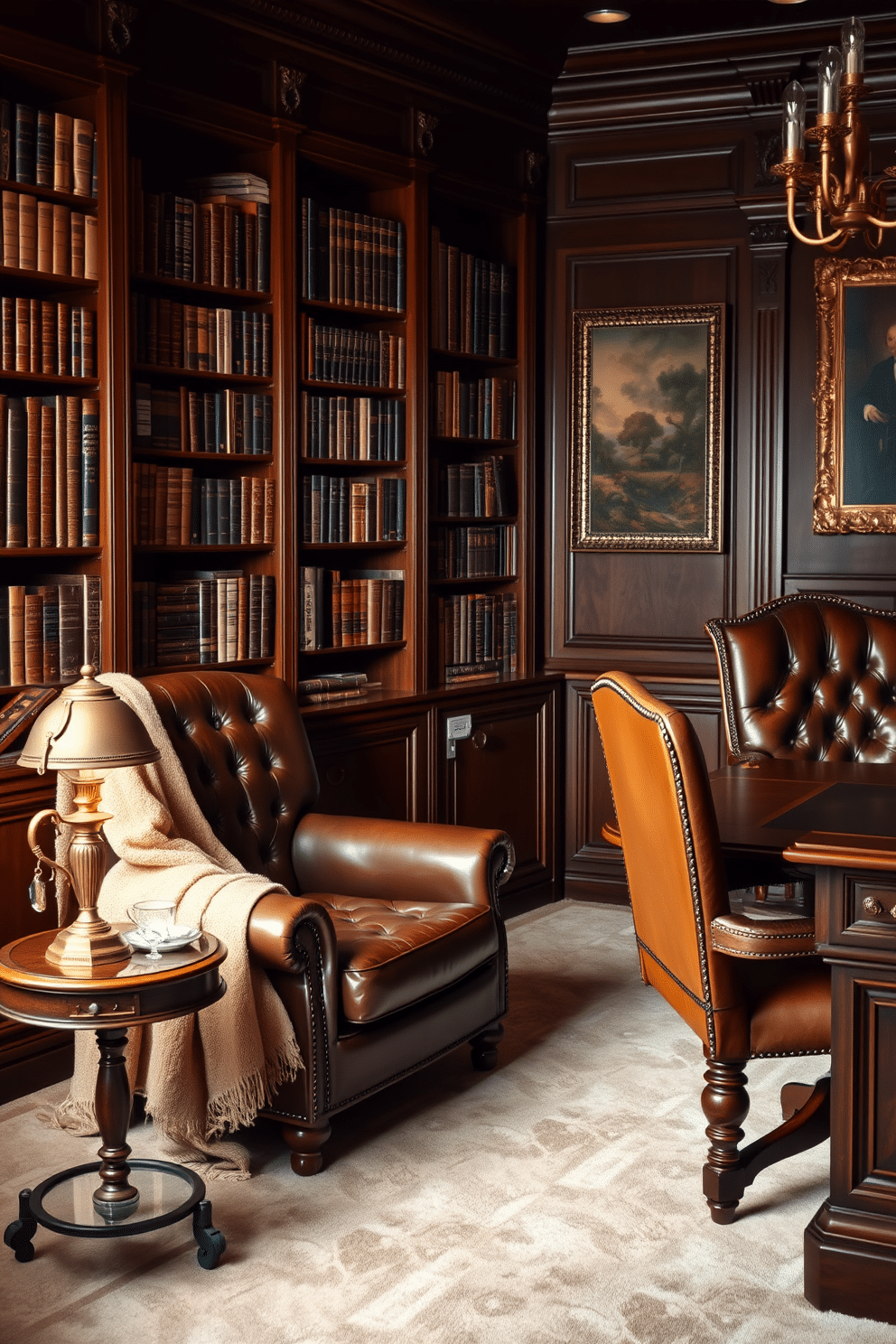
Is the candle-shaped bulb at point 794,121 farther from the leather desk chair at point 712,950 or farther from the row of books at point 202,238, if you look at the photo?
the row of books at point 202,238

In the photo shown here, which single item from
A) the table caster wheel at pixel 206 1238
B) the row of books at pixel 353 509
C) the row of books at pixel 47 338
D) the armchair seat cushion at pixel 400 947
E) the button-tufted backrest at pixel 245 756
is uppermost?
the row of books at pixel 47 338

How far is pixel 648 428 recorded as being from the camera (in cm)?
546

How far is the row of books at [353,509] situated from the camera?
4.59 metres

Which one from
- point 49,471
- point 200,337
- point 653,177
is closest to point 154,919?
point 49,471

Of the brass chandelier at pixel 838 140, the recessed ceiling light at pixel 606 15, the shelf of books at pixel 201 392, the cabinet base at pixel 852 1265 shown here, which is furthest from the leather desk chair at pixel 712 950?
the recessed ceiling light at pixel 606 15

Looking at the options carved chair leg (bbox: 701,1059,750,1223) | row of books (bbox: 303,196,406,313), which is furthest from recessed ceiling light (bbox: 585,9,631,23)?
carved chair leg (bbox: 701,1059,750,1223)

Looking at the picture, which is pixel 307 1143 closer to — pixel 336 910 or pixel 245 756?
pixel 336 910

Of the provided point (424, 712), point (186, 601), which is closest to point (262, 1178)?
point (186, 601)

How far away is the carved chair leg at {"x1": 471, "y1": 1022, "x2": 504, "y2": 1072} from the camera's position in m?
3.72

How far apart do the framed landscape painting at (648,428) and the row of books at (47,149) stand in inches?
93.3

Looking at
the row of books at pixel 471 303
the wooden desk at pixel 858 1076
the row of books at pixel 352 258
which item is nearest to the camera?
the wooden desk at pixel 858 1076

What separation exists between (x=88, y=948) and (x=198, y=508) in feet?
6.00

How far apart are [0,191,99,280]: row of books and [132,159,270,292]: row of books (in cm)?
17

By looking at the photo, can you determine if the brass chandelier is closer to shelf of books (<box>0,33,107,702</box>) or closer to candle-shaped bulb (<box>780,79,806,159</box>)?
candle-shaped bulb (<box>780,79,806,159</box>)
